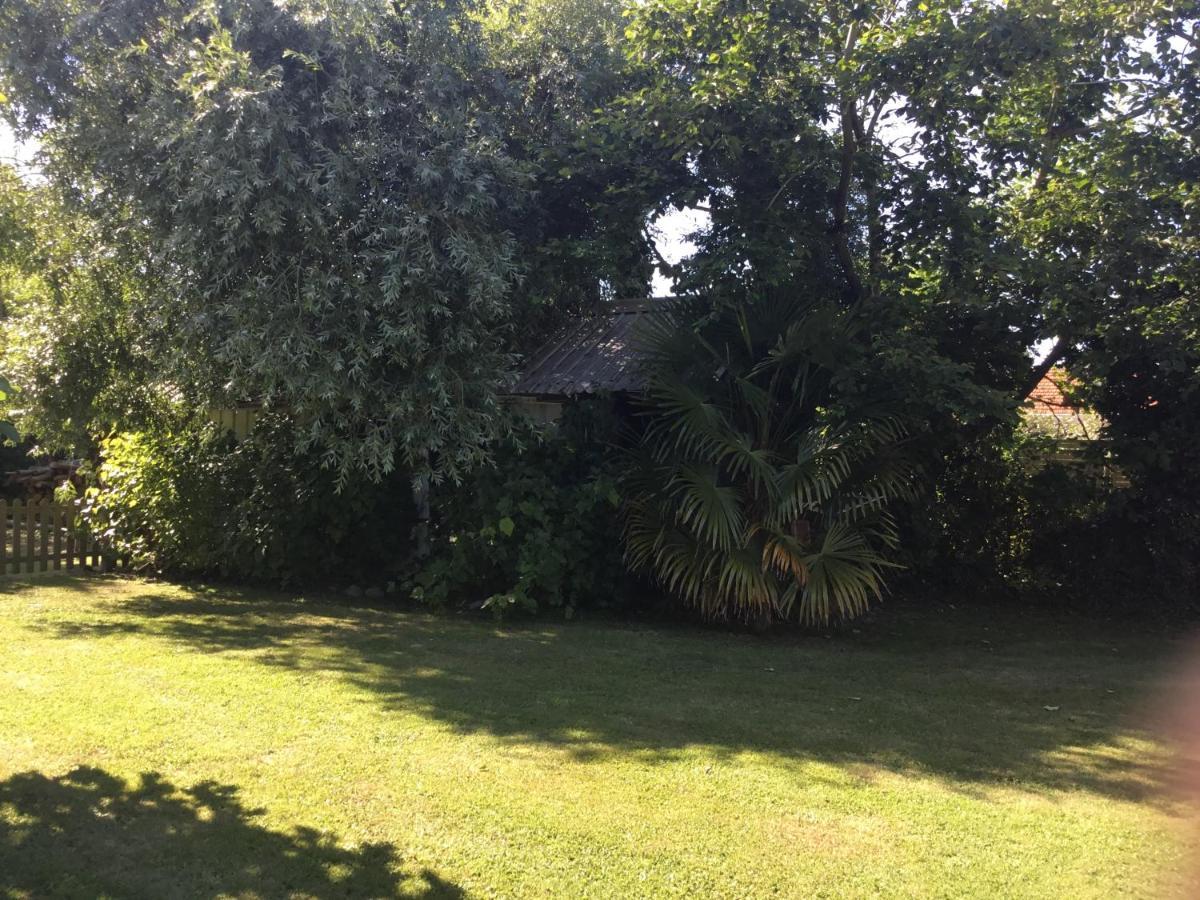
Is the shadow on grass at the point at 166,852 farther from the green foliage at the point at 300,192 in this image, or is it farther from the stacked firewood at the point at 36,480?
the stacked firewood at the point at 36,480

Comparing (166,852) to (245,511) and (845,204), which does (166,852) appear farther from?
(845,204)

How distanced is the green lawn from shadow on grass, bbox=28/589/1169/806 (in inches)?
1.4

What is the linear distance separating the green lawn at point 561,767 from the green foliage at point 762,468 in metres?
0.76

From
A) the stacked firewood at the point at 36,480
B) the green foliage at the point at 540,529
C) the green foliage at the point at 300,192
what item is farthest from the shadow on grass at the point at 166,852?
the stacked firewood at the point at 36,480

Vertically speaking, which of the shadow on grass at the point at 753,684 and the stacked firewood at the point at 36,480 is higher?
the stacked firewood at the point at 36,480

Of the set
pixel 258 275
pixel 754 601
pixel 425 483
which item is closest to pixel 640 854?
pixel 754 601

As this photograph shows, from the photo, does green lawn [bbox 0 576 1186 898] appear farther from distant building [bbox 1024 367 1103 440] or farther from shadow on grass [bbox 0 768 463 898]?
distant building [bbox 1024 367 1103 440]

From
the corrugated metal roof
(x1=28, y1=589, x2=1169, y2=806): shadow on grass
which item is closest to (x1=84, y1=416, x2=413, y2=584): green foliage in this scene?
(x1=28, y1=589, x2=1169, y2=806): shadow on grass

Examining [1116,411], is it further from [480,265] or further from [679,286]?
[480,265]

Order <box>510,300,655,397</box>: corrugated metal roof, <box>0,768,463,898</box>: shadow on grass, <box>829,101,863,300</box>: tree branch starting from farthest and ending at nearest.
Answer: <box>510,300,655,397</box>: corrugated metal roof → <box>829,101,863,300</box>: tree branch → <box>0,768,463,898</box>: shadow on grass

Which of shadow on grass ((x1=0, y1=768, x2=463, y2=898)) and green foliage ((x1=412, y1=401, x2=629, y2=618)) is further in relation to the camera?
green foliage ((x1=412, y1=401, x2=629, y2=618))

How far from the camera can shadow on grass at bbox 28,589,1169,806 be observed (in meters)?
5.86

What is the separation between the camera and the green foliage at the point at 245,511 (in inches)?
446

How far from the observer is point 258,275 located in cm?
873
